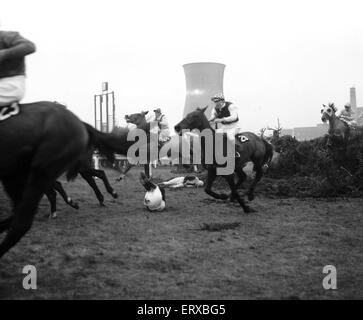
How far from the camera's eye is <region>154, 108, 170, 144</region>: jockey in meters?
16.1

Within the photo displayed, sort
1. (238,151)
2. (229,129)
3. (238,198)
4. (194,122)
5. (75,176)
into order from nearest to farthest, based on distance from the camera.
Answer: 1. (75,176)
2. (238,198)
3. (194,122)
4. (238,151)
5. (229,129)

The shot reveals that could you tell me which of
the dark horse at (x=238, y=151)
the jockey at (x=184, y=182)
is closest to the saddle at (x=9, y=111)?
the dark horse at (x=238, y=151)

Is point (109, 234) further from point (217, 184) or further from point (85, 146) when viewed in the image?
point (217, 184)

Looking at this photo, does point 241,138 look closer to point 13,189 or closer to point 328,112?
point 328,112

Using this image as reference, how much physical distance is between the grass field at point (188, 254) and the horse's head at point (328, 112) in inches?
190

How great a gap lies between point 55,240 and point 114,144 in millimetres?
2239

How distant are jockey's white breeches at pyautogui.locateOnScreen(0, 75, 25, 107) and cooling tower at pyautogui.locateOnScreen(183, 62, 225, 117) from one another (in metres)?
23.4

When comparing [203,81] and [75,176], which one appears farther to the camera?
[203,81]

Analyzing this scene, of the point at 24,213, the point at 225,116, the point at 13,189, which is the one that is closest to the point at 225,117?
the point at 225,116

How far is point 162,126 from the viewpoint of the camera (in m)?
17.2

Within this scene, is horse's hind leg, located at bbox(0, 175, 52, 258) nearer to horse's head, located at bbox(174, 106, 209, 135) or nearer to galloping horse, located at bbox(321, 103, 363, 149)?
horse's head, located at bbox(174, 106, 209, 135)

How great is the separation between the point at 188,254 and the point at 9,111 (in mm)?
2839

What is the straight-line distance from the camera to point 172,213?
30.4ft
